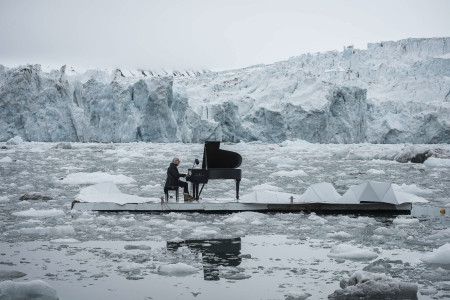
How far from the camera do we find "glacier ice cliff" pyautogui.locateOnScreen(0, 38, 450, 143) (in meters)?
53.0

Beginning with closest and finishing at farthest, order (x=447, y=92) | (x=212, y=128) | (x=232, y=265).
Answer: (x=232, y=265), (x=212, y=128), (x=447, y=92)

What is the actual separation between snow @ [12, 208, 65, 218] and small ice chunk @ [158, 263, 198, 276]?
456cm

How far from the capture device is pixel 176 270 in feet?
18.9

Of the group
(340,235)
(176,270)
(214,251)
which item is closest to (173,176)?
(340,235)

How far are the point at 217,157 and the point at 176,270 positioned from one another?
561 centimetres

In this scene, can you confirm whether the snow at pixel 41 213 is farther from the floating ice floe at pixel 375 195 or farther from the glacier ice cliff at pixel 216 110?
the glacier ice cliff at pixel 216 110

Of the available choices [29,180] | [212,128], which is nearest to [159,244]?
[29,180]

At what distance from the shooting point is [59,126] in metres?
54.3

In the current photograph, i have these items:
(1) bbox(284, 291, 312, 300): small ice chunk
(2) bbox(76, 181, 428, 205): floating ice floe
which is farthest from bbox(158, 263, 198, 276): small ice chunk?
(2) bbox(76, 181, 428, 205): floating ice floe

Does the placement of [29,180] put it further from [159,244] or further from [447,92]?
[447,92]

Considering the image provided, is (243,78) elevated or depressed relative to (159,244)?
elevated

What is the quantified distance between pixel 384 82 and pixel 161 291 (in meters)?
96.3

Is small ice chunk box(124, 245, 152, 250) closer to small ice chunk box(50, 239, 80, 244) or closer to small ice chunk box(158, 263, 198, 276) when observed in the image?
small ice chunk box(50, 239, 80, 244)

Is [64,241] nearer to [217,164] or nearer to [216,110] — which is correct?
[217,164]
